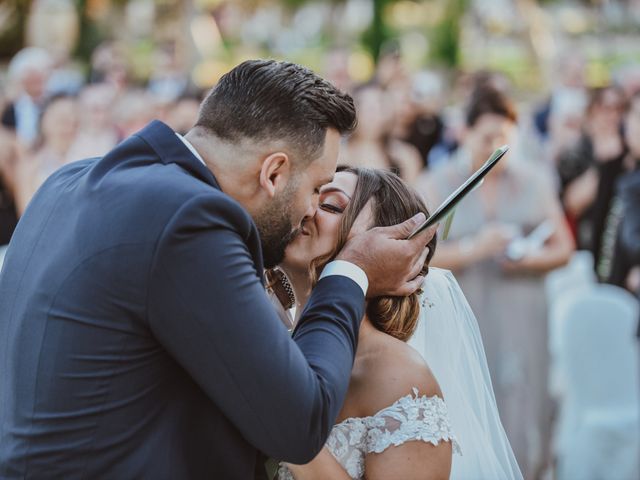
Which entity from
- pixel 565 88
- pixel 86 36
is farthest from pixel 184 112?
pixel 86 36

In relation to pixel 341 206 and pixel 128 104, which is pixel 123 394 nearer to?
pixel 341 206

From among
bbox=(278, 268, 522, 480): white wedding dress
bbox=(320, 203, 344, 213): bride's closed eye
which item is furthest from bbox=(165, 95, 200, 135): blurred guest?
bbox=(320, 203, 344, 213): bride's closed eye

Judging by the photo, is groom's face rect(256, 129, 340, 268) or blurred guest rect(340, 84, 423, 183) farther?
blurred guest rect(340, 84, 423, 183)

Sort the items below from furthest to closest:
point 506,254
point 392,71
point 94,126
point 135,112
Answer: point 392,71 < point 135,112 < point 94,126 < point 506,254

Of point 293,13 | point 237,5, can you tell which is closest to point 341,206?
point 237,5

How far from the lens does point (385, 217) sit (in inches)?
127

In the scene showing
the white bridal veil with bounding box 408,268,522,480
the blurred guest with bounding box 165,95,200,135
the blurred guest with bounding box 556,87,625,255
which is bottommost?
the blurred guest with bounding box 556,87,625,255

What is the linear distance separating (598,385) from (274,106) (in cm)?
462

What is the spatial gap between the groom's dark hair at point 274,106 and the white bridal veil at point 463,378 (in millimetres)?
897

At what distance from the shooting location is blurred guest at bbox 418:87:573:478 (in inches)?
262

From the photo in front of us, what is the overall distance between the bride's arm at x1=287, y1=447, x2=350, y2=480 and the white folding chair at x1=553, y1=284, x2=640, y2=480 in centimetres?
397

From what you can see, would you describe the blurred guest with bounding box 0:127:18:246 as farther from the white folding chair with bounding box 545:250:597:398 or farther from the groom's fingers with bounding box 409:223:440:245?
the groom's fingers with bounding box 409:223:440:245

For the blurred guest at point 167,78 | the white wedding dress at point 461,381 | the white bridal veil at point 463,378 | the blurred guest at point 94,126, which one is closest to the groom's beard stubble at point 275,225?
the white wedding dress at point 461,381

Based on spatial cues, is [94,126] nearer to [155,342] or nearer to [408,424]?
[408,424]
